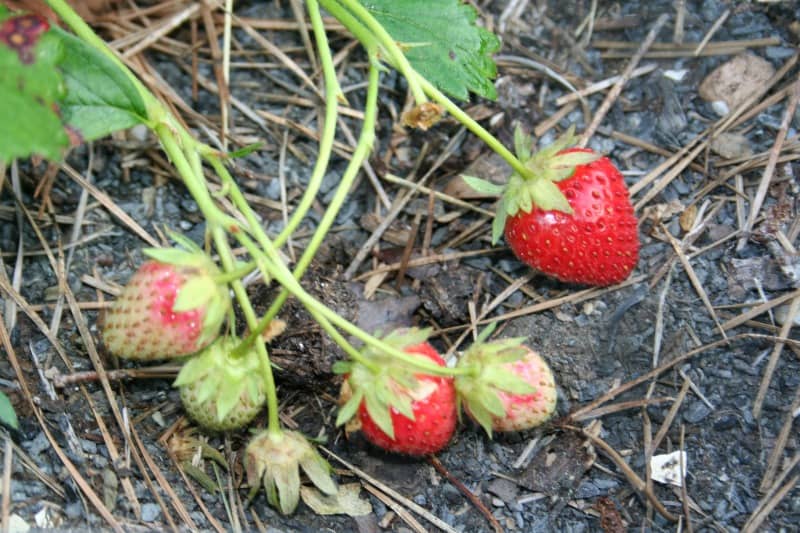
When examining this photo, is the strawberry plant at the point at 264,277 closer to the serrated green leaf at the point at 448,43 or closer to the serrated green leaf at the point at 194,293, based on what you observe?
the serrated green leaf at the point at 194,293

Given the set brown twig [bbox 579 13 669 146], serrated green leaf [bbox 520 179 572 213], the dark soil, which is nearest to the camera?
the dark soil

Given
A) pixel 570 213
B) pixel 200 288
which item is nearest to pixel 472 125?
pixel 570 213

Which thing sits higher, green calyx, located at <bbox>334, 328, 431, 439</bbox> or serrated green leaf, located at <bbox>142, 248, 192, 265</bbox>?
serrated green leaf, located at <bbox>142, 248, 192, 265</bbox>

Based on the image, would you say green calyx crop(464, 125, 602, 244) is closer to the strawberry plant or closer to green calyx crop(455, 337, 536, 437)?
the strawberry plant

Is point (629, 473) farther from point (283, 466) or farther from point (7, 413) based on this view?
point (7, 413)

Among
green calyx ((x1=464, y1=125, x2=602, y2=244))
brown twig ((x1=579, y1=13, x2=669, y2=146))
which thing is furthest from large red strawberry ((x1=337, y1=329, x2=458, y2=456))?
brown twig ((x1=579, y1=13, x2=669, y2=146))

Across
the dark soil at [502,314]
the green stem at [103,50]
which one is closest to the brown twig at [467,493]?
the dark soil at [502,314]
